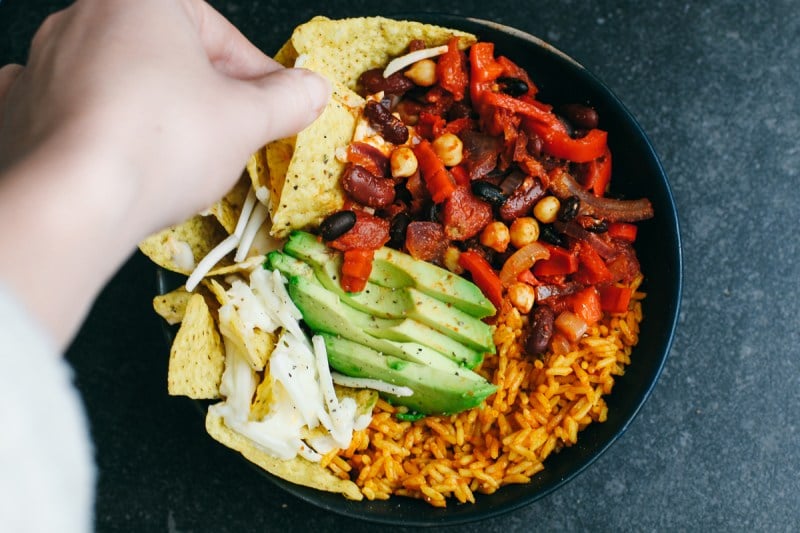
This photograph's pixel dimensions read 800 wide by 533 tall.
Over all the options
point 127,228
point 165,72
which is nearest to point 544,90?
point 165,72

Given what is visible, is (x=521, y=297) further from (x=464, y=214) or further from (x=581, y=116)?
(x=581, y=116)

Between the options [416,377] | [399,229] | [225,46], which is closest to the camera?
[225,46]

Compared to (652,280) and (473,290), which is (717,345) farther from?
(473,290)

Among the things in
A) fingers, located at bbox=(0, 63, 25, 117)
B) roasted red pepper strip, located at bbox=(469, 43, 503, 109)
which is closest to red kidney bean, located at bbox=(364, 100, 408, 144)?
roasted red pepper strip, located at bbox=(469, 43, 503, 109)

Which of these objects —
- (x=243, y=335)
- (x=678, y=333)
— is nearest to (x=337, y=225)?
(x=243, y=335)

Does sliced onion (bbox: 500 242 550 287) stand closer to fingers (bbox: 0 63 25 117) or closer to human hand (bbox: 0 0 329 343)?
human hand (bbox: 0 0 329 343)
